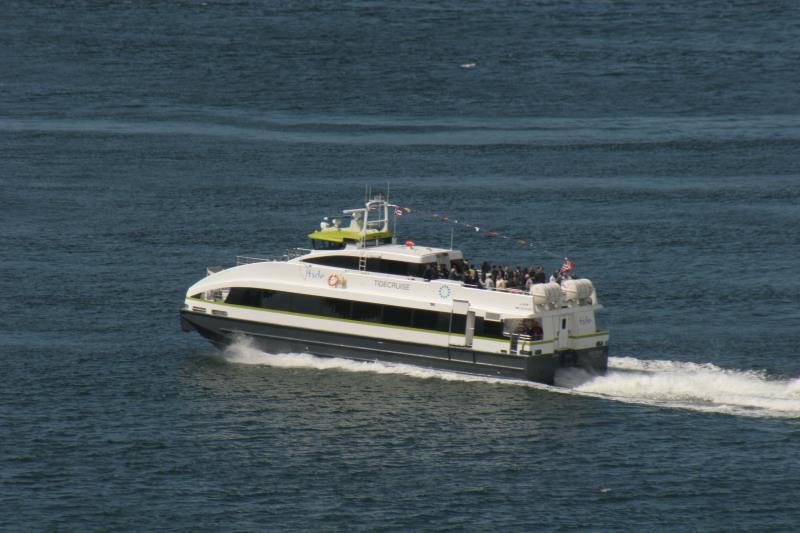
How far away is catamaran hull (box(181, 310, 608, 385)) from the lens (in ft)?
173

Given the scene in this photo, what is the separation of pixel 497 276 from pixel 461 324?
→ 9.43 ft

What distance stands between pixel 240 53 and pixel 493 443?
326 ft

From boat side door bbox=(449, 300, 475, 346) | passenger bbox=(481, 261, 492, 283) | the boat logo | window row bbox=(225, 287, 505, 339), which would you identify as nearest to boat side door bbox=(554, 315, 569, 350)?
window row bbox=(225, 287, 505, 339)

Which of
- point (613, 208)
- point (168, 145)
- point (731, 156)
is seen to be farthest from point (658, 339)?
point (168, 145)

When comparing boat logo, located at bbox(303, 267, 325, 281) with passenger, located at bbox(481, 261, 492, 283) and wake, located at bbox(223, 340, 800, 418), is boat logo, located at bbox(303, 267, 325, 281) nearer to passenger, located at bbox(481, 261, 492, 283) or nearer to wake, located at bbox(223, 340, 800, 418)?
wake, located at bbox(223, 340, 800, 418)

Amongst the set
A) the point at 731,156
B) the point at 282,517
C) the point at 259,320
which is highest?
the point at 731,156

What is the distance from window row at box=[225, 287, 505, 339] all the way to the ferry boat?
0.13 ft

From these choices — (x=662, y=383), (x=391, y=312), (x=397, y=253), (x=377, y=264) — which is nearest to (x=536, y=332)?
(x=662, y=383)

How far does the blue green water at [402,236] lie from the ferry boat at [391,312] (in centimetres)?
91

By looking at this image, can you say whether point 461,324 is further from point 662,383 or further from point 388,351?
point 662,383

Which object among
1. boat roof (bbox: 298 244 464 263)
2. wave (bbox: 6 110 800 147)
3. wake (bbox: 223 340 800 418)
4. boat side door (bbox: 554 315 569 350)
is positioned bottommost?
wake (bbox: 223 340 800 418)

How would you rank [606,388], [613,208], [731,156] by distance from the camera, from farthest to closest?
[731,156], [613,208], [606,388]

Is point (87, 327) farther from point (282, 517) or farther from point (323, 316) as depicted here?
point (282, 517)

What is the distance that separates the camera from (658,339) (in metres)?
59.8
